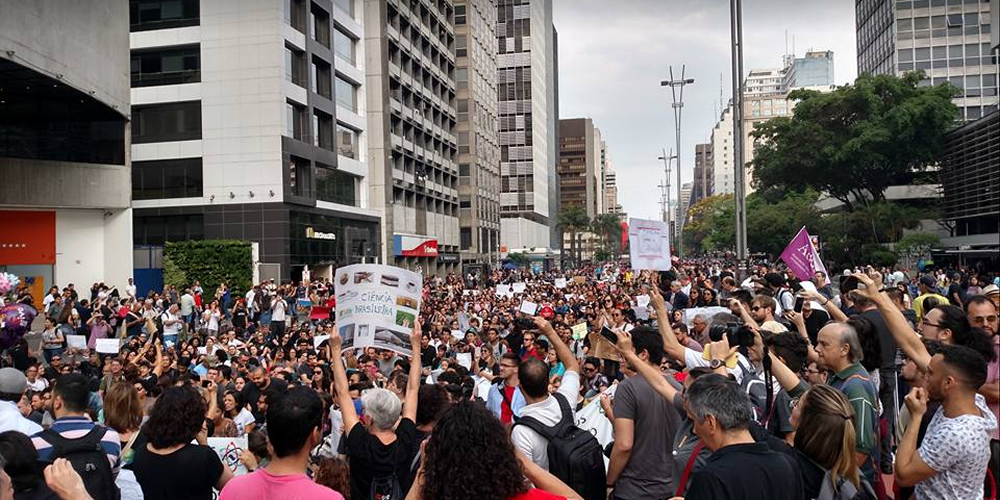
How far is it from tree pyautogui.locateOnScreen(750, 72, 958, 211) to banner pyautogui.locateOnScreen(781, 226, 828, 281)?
4485cm

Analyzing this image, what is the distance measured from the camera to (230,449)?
7129mm

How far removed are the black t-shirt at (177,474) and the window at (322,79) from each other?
41.1 meters

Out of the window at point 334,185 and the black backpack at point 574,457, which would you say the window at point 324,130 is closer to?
the window at point 334,185

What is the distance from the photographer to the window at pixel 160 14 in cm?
3929

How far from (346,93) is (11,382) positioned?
44548 millimetres

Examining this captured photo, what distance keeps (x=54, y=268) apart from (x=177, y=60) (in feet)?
44.1

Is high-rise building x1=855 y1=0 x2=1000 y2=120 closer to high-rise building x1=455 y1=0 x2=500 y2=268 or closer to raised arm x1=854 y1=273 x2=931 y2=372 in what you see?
high-rise building x1=455 y1=0 x2=500 y2=268

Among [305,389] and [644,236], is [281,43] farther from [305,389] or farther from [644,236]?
[305,389]

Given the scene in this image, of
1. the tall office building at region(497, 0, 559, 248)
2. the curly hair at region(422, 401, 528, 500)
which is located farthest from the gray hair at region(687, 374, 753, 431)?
the tall office building at region(497, 0, 559, 248)

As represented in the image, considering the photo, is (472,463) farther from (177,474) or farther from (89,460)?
(89,460)

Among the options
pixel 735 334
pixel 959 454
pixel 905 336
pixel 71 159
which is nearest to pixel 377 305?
pixel 735 334

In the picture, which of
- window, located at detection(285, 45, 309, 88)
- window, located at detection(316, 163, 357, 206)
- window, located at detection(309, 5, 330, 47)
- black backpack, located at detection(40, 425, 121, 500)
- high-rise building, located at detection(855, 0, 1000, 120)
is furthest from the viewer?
high-rise building, located at detection(855, 0, 1000, 120)

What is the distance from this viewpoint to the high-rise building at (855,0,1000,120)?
7731cm

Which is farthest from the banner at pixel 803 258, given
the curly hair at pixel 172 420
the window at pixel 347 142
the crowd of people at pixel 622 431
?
the window at pixel 347 142
